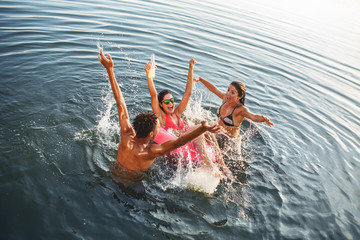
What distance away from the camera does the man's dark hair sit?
400 centimetres

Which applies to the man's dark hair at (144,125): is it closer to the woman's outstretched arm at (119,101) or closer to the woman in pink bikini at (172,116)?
the woman's outstretched arm at (119,101)

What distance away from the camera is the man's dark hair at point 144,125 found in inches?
158

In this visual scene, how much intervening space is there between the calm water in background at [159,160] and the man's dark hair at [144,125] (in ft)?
3.75

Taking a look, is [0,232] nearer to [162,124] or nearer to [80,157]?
[80,157]

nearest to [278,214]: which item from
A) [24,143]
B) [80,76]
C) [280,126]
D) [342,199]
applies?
[342,199]

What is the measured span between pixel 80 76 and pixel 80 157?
3960mm

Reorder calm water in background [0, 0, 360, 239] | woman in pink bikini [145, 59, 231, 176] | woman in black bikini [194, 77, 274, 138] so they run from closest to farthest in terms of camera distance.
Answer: calm water in background [0, 0, 360, 239] < woman in pink bikini [145, 59, 231, 176] < woman in black bikini [194, 77, 274, 138]

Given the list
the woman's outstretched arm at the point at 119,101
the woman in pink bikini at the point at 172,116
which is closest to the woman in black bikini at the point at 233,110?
the woman in pink bikini at the point at 172,116

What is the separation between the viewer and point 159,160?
5.33 metres

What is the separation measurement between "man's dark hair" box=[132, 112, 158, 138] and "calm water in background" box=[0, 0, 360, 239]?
45.0 inches

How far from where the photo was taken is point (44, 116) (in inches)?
225

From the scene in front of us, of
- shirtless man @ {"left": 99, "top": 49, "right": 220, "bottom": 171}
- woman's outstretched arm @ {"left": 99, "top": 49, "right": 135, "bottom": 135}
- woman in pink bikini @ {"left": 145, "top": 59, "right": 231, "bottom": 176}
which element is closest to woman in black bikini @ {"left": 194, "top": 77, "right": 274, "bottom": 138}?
woman in pink bikini @ {"left": 145, "top": 59, "right": 231, "bottom": 176}

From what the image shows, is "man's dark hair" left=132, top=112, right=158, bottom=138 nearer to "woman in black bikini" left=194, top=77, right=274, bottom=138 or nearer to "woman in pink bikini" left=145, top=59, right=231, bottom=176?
"woman in pink bikini" left=145, top=59, right=231, bottom=176

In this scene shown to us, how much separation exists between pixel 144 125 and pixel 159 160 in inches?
60.9
